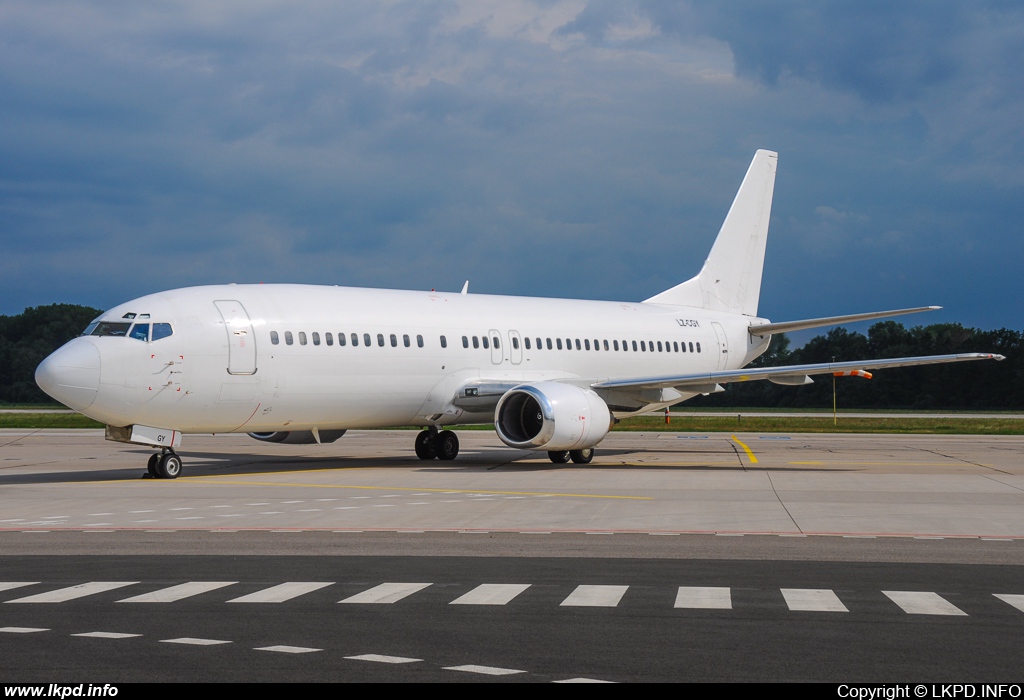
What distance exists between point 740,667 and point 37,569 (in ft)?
25.7

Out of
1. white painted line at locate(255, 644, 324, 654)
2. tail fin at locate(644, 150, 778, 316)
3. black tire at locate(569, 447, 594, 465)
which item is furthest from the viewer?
tail fin at locate(644, 150, 778, 316)

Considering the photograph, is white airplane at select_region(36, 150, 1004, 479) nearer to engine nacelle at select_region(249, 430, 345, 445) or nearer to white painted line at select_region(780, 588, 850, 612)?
engine nacelle at select_region(249, 430, 345, 445)

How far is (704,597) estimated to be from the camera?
9.97m

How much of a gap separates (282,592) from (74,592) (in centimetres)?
187

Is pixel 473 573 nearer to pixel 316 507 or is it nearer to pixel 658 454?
pixel 316 507

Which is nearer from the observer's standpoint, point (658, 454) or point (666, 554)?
point (666, 554)

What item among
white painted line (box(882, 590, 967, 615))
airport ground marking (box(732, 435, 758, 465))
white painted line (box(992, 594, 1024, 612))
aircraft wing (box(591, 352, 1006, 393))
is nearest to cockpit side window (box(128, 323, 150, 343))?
aircraft wing (box(591, 352, 1006, 393))

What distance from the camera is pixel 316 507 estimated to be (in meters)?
18.6

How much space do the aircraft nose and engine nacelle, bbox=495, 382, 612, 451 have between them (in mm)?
9577

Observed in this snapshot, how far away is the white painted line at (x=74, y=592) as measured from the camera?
976 centimetres

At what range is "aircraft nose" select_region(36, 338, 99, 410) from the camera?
22133 mm

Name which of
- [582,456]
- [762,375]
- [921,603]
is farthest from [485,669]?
[582,456]

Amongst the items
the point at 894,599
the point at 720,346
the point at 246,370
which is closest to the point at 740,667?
the point at 894,599
